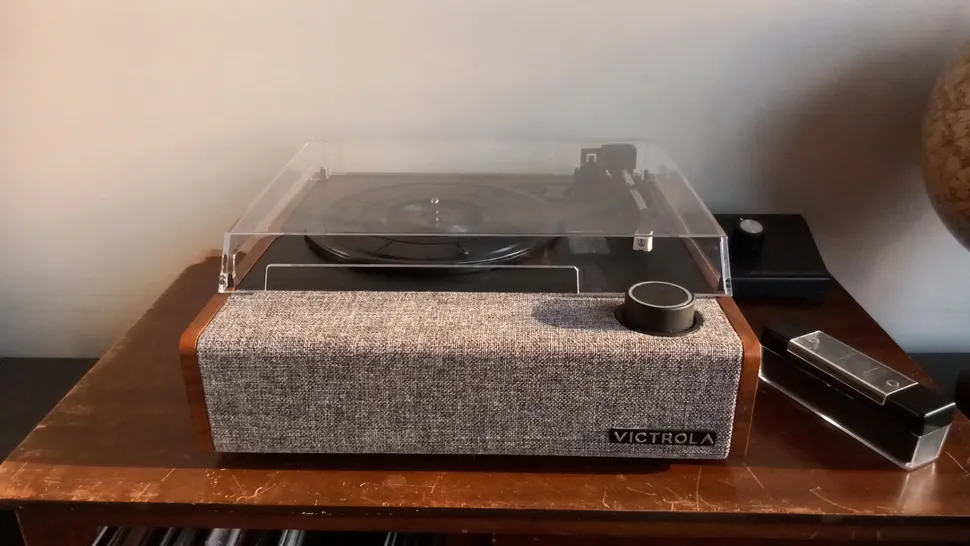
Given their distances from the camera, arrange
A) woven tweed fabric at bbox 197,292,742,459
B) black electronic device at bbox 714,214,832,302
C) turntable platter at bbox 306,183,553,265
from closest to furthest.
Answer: woven tweed fabric at bbox 197,292,742,459, turntable platter at bbox 306,183,553,265, black electronic device at bbox 714,214,832,302

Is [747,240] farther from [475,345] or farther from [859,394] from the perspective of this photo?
[475,345]

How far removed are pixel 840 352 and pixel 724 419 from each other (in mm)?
191

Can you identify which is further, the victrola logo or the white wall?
the white wall

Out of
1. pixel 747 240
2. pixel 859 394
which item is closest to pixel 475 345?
pixel 859 394

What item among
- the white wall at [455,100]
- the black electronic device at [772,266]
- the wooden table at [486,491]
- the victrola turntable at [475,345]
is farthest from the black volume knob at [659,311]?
the white wall at [455,100]

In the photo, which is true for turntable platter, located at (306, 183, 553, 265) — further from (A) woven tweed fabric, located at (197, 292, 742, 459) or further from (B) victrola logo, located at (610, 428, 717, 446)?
(B) victrola logo, located at (610, 428, 717, 446)

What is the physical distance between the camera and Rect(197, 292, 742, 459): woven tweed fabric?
542 mm

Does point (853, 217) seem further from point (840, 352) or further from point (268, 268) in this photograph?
point (268, 268)

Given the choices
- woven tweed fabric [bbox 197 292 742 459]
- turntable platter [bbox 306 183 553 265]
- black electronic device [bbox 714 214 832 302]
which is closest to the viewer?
woven tweed fabric [bbox 197 292 742 459]

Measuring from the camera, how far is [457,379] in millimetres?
549

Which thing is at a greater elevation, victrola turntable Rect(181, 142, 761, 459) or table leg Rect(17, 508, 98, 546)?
victrola turntable Rect(181, 142, 761, 459)

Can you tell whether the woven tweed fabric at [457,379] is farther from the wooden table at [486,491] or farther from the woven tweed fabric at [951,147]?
the woven tweed fabric at [951,147]

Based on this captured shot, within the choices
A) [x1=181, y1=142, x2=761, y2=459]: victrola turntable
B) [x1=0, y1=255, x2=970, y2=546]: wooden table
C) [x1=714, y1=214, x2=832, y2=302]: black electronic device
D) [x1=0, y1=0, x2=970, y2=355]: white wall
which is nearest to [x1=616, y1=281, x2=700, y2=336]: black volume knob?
[x1=181, y1=142, x2=761, y2=459]: victrola turntable

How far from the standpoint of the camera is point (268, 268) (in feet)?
2.14
